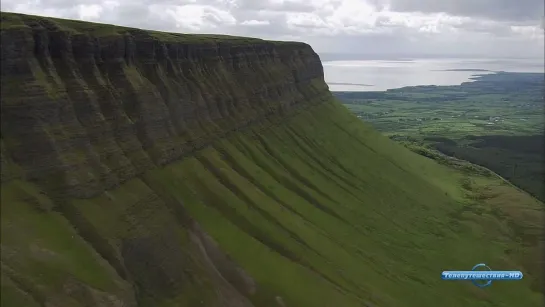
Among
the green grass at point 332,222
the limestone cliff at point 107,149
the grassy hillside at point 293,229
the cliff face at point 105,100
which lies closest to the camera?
the grassy hillside at point 293,229

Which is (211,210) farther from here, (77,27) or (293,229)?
(77,27)

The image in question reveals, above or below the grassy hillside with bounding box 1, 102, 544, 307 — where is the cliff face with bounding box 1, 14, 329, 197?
above

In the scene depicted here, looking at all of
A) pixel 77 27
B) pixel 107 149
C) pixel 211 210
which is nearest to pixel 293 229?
pixel 211 210

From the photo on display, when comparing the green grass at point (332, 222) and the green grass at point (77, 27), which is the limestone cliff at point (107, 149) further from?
the green grass at point (332, 222)

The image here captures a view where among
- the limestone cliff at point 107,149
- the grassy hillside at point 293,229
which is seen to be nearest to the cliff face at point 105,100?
the limestone cliff at point 107,149

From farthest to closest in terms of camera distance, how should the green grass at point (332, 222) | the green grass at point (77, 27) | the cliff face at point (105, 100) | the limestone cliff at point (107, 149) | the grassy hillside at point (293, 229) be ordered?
the green grass at point (332, 222)
the green grass at point (77, 27)
the cliff face at point (105, 100)
the limestone cliff at point (107, 149)
the grassy hillside at point (293, 229)

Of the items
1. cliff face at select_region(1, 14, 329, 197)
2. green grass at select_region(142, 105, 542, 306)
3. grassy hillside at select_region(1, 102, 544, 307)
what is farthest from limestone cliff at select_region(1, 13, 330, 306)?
green grass at select_region(142, 105, 542, 306)

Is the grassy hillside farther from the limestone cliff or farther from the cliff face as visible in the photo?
the cliff face
